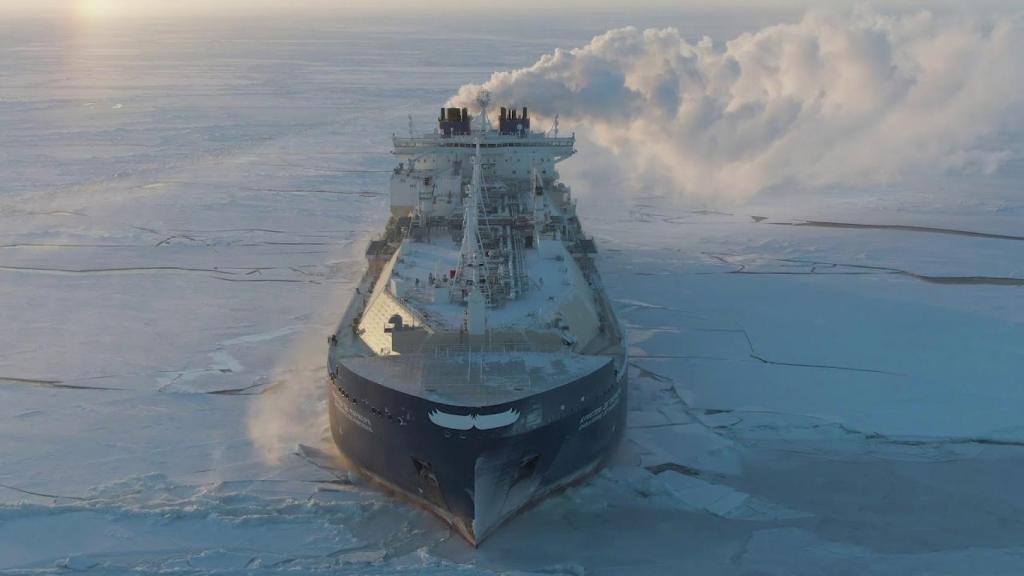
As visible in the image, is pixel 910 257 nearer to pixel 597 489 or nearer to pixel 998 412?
pixel 998 412

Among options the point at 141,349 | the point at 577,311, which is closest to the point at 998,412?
the point at 577,311

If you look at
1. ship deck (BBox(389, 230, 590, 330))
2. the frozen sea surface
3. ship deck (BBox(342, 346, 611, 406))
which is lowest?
the frozen sea surface

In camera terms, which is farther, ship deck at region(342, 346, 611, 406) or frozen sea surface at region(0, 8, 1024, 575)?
ship deck at region(342, 346, 611, 406)

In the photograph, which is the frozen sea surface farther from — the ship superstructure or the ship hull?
the ship superstructure

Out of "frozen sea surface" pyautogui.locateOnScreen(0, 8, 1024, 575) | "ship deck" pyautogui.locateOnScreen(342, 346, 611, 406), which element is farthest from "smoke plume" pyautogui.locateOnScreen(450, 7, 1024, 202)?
"ship deck" pyautogui.locateOnScreen(342, 346, 611, 406)

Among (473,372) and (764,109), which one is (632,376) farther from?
(764,109)

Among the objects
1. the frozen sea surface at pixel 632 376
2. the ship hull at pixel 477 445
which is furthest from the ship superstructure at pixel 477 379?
the frozen sea surface at pixel 632 376
